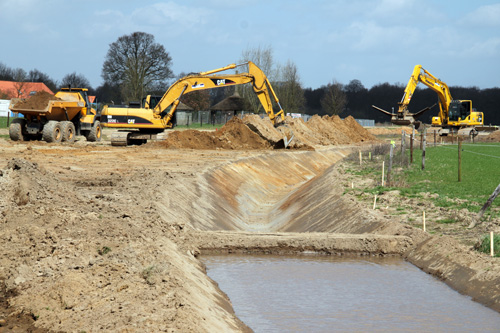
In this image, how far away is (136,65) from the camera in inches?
2960

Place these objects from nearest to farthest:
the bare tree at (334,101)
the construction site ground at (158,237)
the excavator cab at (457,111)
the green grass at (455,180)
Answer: the construction site ground at (158,237)
the green grass at (455,180)
the excavator cab at (457,111)
the bare tree at (334,101)

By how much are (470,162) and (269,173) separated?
940 cm

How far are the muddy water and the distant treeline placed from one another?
108 m

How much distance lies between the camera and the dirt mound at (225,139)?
121 feet

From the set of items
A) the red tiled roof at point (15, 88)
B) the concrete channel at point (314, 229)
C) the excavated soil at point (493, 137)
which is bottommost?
the concrete channel at point (314, 229)

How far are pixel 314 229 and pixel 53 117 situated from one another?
22014 millimetres

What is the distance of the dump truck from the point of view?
33500 mm

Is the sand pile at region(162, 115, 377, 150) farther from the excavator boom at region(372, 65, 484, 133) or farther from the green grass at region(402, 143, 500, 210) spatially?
the excavator boom at region(372, 65, 484, 133)

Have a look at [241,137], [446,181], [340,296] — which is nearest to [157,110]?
[241,137]

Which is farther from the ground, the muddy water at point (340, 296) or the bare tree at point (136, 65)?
the bare tree at point (136, 65)

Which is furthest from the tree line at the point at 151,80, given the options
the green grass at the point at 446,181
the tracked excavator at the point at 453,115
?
the green grass at the point at 446,181

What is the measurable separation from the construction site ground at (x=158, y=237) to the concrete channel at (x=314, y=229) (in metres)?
0.03

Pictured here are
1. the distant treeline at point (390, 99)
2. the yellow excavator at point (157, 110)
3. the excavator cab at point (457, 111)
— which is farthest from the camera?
the distant treeline at point (390, 99)

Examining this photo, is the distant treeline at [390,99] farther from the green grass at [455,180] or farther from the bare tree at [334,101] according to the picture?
the green grass at [455,180]
